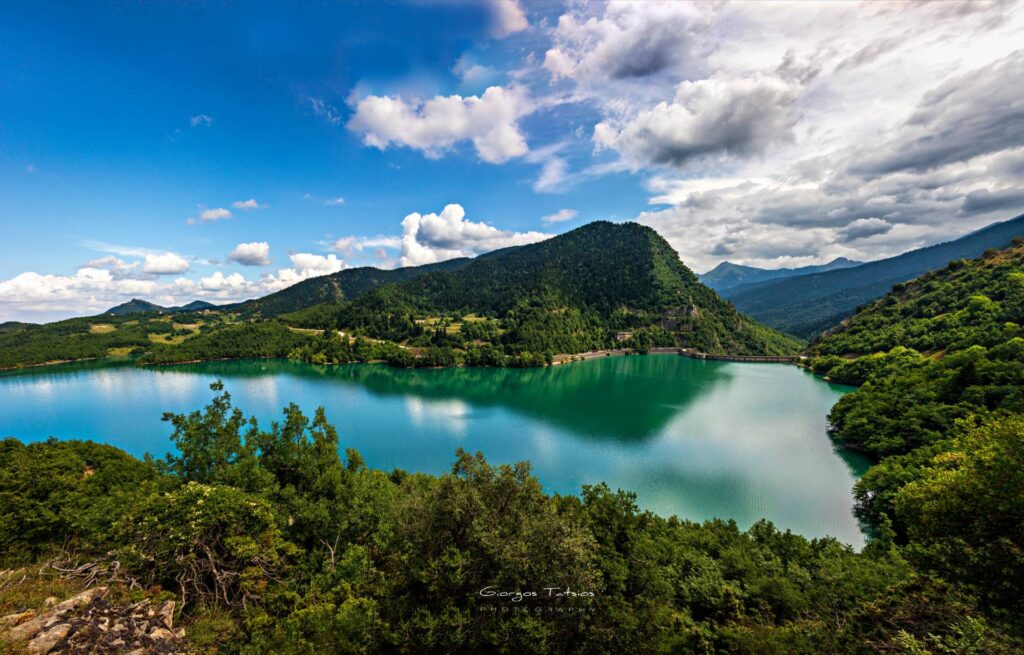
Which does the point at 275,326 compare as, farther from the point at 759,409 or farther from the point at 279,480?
the point at 759,409

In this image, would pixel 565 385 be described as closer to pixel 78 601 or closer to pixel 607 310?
pixel 78 601

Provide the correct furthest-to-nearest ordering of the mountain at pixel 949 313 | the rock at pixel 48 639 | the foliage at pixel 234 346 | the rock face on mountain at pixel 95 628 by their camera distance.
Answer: the foliage at pixel 234 346, the mountain at pixel 949 313, the rock face on mountain at pixel 95 628, the rock at pixel 48 639

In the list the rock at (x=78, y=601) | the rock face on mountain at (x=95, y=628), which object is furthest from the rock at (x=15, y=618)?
the rock at (x=78, y=601)

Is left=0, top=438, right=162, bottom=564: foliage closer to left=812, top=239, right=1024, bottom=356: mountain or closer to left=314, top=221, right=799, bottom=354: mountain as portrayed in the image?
left=812, top=239, right=1024, bottom=356: mountain

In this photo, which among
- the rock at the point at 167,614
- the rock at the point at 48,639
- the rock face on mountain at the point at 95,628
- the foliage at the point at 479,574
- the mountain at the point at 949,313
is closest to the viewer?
the rock at the point at 48,639

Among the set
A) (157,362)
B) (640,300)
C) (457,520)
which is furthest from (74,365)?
(640,300)

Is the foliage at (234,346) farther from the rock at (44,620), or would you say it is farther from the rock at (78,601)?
the rock at (44,620)

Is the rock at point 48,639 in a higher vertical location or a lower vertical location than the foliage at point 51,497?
higher

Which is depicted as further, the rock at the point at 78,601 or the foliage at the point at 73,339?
the foliage at the point at 73,339

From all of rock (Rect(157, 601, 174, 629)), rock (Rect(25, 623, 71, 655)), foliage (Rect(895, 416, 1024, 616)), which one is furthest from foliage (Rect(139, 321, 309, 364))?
foliage (Rect(895, 416, 1024, 616))
